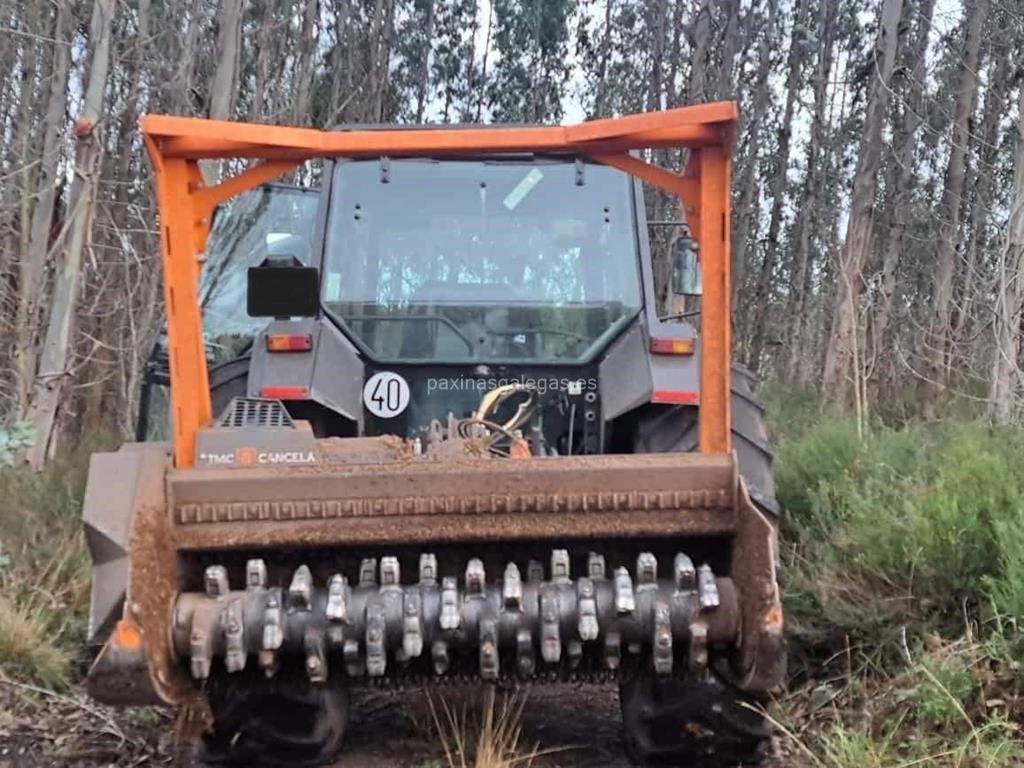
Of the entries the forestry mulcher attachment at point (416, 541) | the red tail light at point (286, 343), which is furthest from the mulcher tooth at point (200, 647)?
the red tail light at point (286, 343)

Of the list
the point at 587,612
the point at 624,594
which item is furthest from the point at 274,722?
the point at 624,594

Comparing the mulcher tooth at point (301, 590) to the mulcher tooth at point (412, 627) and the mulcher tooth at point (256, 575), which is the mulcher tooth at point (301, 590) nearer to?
the mulcher tooth at point (256, 575)

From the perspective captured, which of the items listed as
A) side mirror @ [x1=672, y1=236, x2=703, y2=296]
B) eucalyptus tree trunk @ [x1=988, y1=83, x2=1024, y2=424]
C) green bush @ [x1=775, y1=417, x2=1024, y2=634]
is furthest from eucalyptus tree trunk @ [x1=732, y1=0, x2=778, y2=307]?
side mirror @ [x1=672, y1=236, x2=703, y2=296]

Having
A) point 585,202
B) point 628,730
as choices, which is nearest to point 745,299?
point 585,202

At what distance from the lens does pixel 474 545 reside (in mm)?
3643

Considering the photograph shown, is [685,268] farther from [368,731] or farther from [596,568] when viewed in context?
[368,731]

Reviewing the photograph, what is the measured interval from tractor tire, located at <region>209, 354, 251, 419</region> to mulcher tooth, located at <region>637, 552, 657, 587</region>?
214cm

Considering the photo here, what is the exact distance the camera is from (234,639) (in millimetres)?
3332

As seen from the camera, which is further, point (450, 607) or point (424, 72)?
point (424, 72)

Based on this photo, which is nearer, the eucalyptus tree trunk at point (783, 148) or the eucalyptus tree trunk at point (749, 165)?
the eucalyptus tree trunk at point (749, 165)

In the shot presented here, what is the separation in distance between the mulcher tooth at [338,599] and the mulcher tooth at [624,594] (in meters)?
0.77

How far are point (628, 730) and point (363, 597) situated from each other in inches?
42.5

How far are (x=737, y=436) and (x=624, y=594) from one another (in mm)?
1191

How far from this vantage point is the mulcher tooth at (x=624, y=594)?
3322 millimetres
